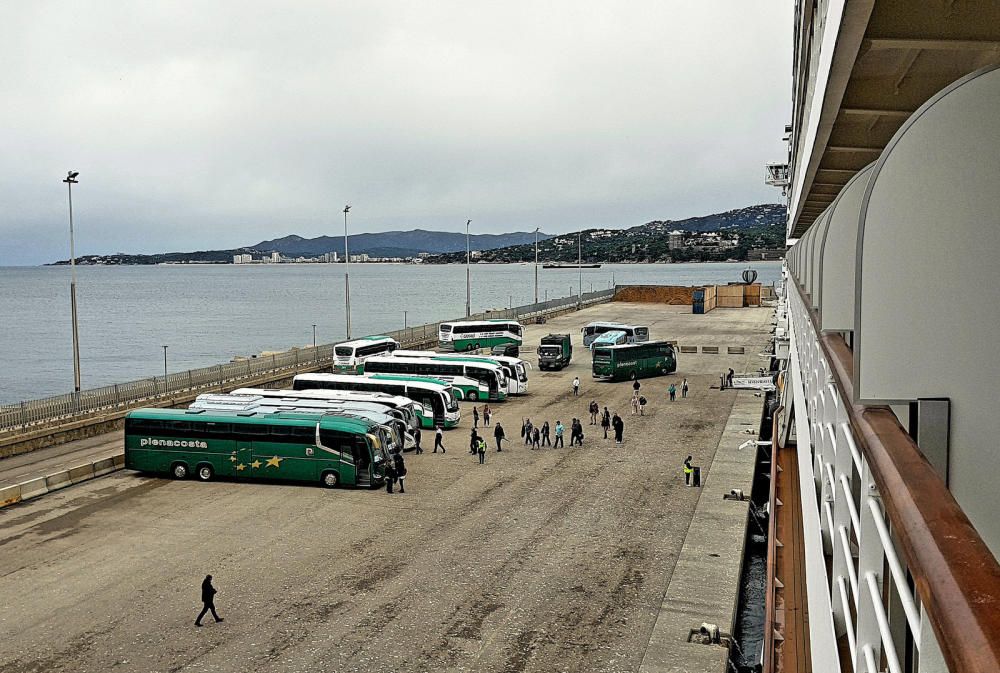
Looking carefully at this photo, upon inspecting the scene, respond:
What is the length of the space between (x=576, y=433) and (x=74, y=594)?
1634cm

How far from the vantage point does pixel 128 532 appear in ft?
65.5

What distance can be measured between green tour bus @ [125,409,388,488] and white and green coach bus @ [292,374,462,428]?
749 centimetres

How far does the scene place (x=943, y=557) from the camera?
1648 mm

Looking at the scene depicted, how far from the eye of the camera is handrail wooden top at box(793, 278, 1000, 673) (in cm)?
139

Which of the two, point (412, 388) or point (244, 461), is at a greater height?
point (412, 388)

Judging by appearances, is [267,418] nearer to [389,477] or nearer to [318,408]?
[318,408]

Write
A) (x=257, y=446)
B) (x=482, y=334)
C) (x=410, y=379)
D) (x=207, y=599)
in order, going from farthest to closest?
(x=482, y=334) → (x=410, y=379) → (x=257, y=446) → (x=207, y=599)

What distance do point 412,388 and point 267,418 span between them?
9.23 metres

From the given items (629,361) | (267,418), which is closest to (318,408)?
(267,418)

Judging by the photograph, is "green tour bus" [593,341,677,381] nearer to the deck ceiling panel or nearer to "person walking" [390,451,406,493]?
"person walking" [390,451,406,493]

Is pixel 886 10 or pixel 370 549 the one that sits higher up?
pixel 886 10

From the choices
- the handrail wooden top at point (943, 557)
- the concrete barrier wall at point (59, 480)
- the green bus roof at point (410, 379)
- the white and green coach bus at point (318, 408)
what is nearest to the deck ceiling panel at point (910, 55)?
the handrail wooden top at point (943, 557)

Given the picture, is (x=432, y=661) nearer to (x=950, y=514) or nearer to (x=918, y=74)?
(x=918, y=74)

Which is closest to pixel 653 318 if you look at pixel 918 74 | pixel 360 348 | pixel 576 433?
pixel 360 348
